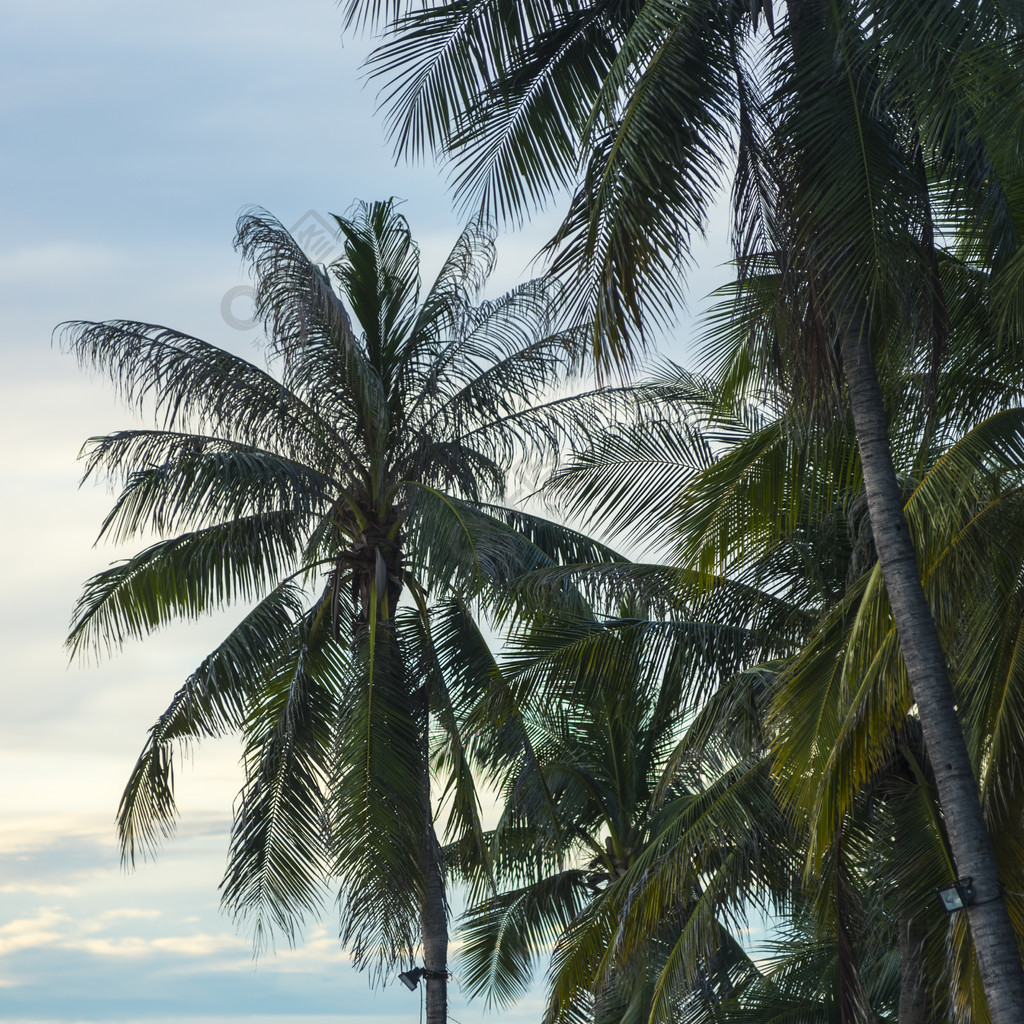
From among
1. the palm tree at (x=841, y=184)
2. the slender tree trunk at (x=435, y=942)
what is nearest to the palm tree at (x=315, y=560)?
the slender tree trunk at (x=435, y=942)

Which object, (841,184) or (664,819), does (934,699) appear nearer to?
(841,184)

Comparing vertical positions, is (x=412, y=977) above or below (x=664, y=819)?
below

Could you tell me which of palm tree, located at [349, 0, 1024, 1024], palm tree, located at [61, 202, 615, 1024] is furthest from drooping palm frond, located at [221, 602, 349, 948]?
palm tree, located at [349, 0, 1024, 1024]

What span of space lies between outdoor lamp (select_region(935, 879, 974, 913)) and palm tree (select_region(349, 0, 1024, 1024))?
0.20 ft

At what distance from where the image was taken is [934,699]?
21.8 ft

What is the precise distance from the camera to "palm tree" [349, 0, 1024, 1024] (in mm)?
6652

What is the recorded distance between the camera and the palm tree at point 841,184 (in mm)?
6652

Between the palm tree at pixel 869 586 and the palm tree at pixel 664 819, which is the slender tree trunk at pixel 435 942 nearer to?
the palm tree at pixel 664 819

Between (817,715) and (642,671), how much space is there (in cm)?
314

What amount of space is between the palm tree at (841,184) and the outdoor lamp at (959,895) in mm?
60

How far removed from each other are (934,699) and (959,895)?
0.98m

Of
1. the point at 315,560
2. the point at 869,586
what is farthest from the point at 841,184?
the point at 315,560

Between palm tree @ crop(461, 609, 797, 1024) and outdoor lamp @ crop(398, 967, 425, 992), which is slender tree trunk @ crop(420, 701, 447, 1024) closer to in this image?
outdoor lamp @ crop(398, 967, 425, 992)

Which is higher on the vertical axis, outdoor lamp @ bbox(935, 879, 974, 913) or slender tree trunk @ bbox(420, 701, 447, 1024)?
slender tree trunk @ bbox(420, 701, 447, 1024)
